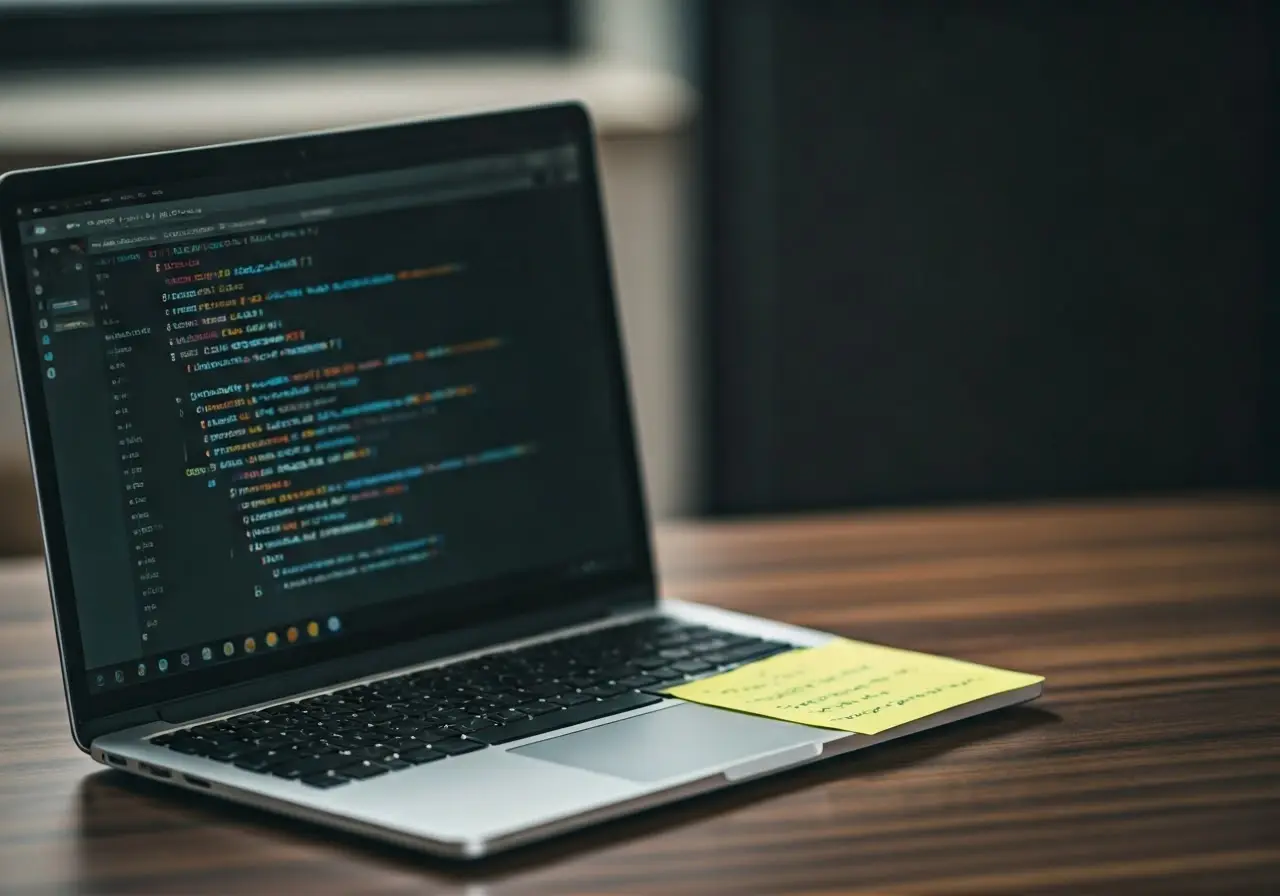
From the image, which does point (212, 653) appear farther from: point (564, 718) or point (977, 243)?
point (977, 243)

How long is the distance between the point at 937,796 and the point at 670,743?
0.12 meters

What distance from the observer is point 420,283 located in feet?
3.32

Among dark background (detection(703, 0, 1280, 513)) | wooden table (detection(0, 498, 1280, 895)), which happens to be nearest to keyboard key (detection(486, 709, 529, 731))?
wooden table (detection(0, 498, 1280, 895))

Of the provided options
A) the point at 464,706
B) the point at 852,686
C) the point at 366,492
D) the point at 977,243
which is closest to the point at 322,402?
the point at 366,492

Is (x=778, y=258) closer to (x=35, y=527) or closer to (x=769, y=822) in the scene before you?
(x=35, y=527)

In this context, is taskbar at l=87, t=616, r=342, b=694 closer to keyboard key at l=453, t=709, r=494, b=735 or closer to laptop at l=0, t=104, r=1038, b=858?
laptop at l=0, t=104, r=1038, b=858

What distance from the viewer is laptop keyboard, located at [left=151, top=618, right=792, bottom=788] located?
80cm

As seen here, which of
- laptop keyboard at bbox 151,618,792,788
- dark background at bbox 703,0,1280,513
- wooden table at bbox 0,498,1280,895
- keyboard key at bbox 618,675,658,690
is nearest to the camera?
wooden table at bbox 0,498,1280,895

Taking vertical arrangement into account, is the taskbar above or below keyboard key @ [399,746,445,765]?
above

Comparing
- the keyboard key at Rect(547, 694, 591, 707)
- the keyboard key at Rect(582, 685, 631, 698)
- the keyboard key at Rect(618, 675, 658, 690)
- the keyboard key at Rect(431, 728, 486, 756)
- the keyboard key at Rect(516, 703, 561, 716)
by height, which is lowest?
the keyboard key at Rect(618, 675, 658, 690)

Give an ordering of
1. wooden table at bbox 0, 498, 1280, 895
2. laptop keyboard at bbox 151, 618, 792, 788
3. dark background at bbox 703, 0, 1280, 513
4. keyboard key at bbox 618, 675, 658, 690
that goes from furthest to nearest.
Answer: dark background at bbox 703, 0, 1280, 513 < keyboard key at bbox 618, 675, 658, 690 < laptop keyboard at bbox 151, 618, 792, 788 < wooden table at bbox 0, 498, 1280, 895

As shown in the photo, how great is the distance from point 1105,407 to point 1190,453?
17 centimetres

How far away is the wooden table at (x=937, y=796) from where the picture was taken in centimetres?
69

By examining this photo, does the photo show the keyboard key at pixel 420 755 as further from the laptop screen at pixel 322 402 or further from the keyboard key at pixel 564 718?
the laptop screen at pixel 322 402
